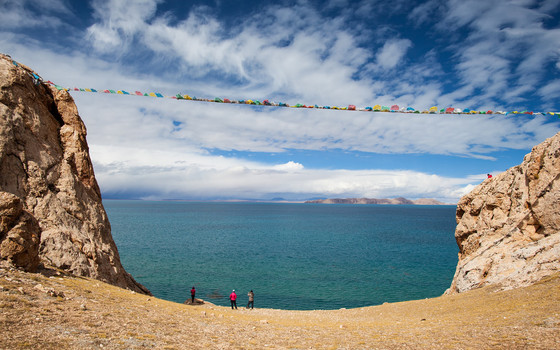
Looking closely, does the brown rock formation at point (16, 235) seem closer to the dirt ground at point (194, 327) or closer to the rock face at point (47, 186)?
the rock face at point (47, 186)

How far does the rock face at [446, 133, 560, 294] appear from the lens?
2330 cm

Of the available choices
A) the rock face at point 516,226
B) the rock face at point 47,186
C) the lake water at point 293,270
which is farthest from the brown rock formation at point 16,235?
the rock face at point 516,226

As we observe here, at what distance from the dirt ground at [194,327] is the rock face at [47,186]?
192 centimetres

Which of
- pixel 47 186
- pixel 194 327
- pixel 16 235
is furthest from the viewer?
pixel 47 186

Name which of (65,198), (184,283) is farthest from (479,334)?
(184,283)

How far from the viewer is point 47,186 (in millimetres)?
21656

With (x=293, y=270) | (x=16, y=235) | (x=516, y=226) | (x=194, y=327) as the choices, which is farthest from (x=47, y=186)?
(x=293, y=270)

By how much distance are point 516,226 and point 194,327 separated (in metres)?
29.8

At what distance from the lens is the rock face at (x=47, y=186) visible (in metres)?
15.7

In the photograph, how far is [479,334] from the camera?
1425 centimetres

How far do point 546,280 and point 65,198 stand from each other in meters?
34.2

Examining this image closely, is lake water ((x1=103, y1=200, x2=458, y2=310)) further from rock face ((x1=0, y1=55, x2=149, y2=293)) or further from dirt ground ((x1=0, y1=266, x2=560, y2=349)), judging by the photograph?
dirt ground ((x1=0, y1=266, x2=560, y2=349))

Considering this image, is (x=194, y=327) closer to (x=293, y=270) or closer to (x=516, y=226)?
(x=516, y=226)

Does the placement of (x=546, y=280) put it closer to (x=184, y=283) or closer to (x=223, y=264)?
(x=184, y=283)
